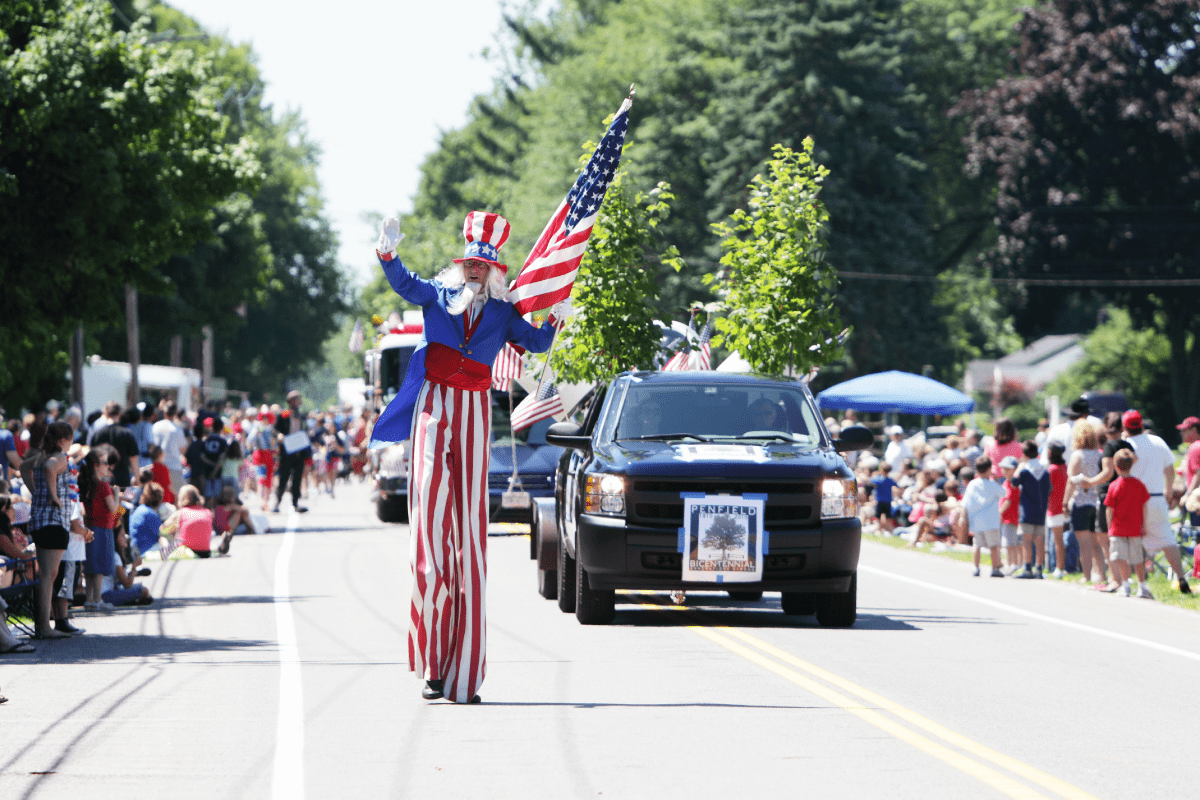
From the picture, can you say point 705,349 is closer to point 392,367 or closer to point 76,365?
point 392,367

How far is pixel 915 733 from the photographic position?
803 cm

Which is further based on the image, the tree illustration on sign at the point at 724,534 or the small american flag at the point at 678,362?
the small american flag at the point at 678,362

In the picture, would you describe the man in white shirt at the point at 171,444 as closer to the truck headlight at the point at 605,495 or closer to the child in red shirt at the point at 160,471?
the child in red shirt at the point at 160,471

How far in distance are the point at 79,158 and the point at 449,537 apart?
13113 millimetres

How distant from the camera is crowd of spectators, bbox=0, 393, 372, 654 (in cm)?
1284

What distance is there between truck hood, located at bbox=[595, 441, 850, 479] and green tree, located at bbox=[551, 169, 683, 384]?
5.88m

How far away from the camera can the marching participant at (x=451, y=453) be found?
28.7ft

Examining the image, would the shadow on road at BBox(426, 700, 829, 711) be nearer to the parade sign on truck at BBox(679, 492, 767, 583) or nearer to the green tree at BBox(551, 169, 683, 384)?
the parade sign on truck at BBox(679, 492, 767, 583)

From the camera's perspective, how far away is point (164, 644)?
12195 mm

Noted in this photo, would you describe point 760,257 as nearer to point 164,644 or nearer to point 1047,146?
point 164,644

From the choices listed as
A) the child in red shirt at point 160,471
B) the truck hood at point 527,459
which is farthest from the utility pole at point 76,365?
the truck hood at point 527,459

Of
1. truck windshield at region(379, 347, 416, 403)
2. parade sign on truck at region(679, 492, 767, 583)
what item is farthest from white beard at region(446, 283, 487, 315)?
truck windshield at region(379, 347, 416, 403)

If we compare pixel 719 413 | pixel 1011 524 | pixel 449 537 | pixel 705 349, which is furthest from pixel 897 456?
pixel 449 537

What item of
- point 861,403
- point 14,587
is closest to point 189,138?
point 861,403
